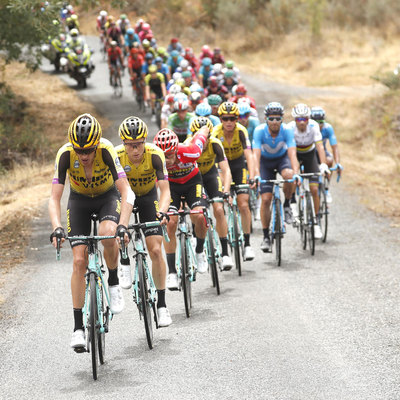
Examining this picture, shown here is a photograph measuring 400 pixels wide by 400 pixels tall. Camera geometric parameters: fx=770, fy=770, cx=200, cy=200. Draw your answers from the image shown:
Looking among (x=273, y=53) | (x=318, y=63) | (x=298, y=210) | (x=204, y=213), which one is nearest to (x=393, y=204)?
(x=298, y=210)

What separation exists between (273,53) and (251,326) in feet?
127

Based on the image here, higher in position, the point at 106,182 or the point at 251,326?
the point at 106,182

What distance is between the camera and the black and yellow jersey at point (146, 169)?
317 inches

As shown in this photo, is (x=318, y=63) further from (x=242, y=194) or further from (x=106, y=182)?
(x=106, y=182)

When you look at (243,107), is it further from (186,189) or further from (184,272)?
(184,272)

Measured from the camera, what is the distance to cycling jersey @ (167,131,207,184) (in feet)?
31.1

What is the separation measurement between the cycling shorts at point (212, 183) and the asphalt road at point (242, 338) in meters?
1.32

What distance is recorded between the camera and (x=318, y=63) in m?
41.3

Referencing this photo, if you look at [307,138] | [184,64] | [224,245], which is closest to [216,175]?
[224,245]

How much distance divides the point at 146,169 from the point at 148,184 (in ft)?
0.71

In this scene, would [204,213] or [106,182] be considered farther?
[204,213]

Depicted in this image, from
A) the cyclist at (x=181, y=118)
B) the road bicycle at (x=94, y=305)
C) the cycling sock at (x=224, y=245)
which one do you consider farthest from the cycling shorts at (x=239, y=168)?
the road bicycle at (x=94, y=305)

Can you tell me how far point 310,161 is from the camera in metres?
13.4

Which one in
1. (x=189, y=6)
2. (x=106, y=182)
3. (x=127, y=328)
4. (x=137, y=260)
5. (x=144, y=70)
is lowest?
(x=127, y=328)
